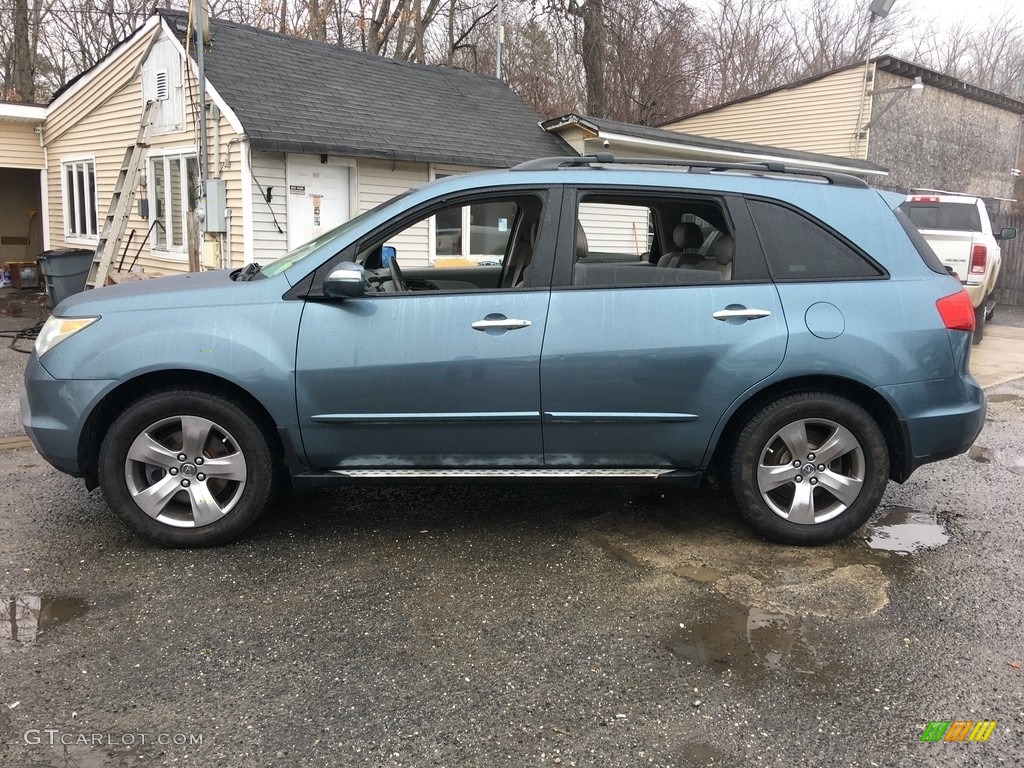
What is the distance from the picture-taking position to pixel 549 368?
3.61m

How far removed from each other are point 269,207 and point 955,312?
942 centimetres

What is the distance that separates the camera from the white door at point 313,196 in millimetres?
11281

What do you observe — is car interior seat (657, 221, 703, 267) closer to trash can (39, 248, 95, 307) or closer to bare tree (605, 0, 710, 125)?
trash can (39, 248, 95, 307)

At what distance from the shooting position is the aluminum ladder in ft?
38.4

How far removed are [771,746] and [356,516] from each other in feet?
8.26

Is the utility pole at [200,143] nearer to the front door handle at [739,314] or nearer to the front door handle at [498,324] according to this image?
the front door handle at [498,324]

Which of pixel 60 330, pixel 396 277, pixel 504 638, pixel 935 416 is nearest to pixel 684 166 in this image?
pixel 396 277

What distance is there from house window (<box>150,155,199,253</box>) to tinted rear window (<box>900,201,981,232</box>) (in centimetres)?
1071

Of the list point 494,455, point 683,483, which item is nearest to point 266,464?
point 494,455

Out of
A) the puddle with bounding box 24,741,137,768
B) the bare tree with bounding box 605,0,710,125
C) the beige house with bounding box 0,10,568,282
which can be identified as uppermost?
the bare tree with bounding box 605,0,710,125

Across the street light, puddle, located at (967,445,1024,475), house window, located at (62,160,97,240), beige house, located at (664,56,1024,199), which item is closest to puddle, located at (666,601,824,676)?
puddle, located at (967,445,1024,475)

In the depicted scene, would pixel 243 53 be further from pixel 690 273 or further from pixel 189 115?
pixel 690 273

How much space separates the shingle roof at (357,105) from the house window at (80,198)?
4.39 m

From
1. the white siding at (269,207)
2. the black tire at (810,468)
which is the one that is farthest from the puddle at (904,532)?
the white siding at (269,207)
